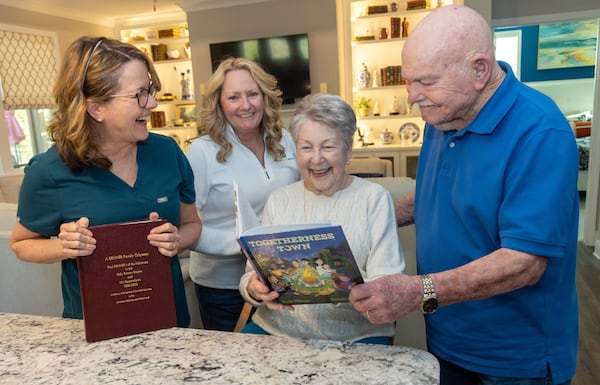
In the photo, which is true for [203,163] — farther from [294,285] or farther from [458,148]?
[458,148]

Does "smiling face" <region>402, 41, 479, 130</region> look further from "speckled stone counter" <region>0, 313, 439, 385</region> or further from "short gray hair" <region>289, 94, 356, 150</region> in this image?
"speckled stone counter" <region>0, 313, 439, 385</region>

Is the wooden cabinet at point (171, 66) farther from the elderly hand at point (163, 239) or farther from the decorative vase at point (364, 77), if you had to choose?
the elderly hand at point (163, 239)

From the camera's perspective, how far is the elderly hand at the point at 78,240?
108 cm

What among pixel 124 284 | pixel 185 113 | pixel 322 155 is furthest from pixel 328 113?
pixel 185 113

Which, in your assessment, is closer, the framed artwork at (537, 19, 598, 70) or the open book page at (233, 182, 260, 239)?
the open book page at (233, 182, 260, 239)

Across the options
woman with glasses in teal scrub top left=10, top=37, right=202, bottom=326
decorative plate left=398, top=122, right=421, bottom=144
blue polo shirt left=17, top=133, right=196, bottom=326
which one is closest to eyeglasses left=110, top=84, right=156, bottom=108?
woman with glasses in teal scrub top left=10, top=37, right=202, bottom=326

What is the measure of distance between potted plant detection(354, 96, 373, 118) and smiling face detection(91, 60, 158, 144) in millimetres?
5110

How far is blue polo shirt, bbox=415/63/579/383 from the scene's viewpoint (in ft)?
3.32

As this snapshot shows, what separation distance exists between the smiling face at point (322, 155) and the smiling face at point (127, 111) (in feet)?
1.52

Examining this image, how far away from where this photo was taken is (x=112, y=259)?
43.7 inches

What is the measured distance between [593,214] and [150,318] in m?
4.54

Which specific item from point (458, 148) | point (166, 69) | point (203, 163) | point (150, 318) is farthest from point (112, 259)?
point (166, 69)

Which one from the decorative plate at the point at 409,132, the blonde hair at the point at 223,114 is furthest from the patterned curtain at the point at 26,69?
the blonde hair at the point at 223,114

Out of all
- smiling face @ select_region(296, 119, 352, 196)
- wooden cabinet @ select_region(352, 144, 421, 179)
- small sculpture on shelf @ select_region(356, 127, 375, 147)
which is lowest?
wooden cabinet @ select_region(352, 144, 421, 179)
